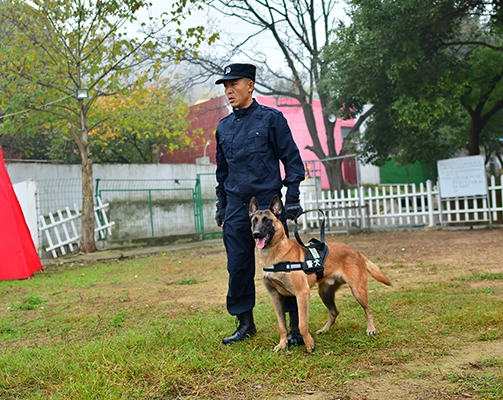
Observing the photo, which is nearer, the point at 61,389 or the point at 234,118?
the point at 61,389

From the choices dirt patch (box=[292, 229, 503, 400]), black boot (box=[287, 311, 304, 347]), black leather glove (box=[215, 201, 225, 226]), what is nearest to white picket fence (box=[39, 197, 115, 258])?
dirt patch (box=[292, 229, 503, 400])

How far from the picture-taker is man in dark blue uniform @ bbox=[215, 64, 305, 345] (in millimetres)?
4258

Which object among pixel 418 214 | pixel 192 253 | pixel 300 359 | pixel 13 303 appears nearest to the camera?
pixel 300 359

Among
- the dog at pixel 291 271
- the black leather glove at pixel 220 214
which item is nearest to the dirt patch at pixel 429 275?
the dog at pixel 291 271

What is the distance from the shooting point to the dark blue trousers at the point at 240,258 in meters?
4.33

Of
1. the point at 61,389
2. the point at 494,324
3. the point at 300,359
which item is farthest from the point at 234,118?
the point at 494,324

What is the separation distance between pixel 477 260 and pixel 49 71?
10.6m

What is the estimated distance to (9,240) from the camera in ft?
32.2

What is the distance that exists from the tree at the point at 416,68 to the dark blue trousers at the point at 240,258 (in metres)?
10.3

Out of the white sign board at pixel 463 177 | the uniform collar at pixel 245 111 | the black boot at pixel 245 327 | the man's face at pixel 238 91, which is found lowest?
the black boot at pixel 245 327

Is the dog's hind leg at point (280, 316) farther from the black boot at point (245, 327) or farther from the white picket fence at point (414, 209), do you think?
the white picket fence at point (414, 209)

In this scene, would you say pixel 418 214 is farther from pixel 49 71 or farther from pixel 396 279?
pixel 49 71

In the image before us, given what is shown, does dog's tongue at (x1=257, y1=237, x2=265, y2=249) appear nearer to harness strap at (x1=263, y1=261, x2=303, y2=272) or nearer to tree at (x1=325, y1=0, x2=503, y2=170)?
harness strap at (x1=263, y1=261, x2=303, y2=272)

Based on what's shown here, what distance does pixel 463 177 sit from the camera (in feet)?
49.5
